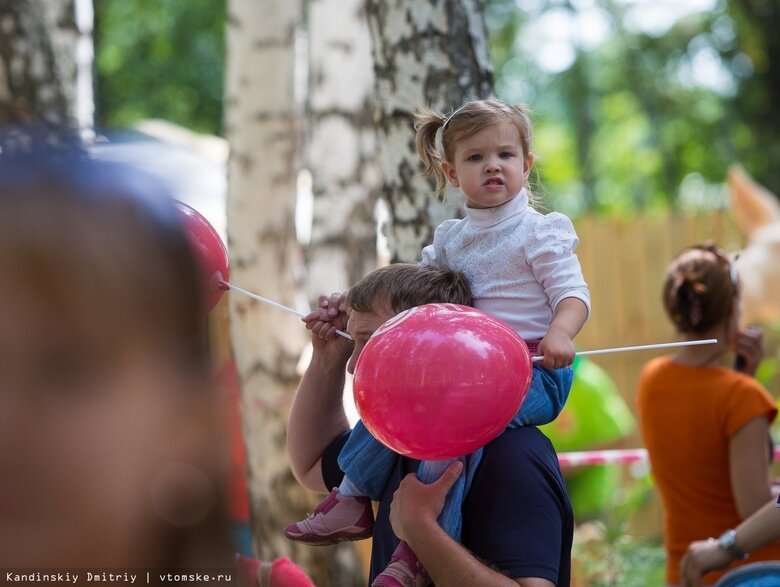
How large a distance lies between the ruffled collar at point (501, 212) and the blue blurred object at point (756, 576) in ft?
4.36

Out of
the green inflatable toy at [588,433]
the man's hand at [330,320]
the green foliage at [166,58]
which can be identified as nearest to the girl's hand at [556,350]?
the man's hand at [330,320]

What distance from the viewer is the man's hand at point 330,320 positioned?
242 cm

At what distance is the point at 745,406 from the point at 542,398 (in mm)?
1437

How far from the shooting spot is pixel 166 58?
765 inches

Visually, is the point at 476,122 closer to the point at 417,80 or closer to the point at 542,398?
the point at 542,398

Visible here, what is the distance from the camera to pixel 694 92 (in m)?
19.8

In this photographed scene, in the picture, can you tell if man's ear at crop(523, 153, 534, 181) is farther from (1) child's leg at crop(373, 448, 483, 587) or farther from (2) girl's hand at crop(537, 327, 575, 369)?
(1) child's leg at crop(373, 448, 483, 587)

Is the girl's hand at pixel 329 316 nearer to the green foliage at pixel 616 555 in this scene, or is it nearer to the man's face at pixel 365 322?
the man's face at pixel 365 322

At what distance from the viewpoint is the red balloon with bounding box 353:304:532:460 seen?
1729 millimetres

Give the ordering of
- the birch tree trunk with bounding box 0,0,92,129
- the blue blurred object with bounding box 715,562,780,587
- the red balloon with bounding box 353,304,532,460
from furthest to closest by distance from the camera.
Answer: the birch tree trunk with bounding box 0,0,92,129
the blue blurred object with bounding box 715,562,780,587
the red balloon with bounding box 353,304,532,460

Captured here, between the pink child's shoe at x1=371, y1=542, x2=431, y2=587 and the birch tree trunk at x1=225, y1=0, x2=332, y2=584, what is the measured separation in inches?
136

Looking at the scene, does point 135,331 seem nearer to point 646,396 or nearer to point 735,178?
point 646,396

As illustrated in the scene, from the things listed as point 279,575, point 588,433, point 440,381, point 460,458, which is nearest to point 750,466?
point 460,458

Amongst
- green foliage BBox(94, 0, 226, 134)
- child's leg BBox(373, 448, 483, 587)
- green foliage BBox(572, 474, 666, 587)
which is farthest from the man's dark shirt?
green foliage BBox(94, 0, 226, 134)
